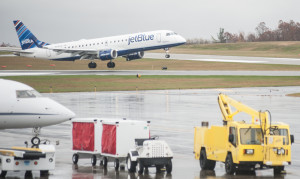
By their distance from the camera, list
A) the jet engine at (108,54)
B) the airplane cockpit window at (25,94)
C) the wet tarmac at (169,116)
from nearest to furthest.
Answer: the wet tarmac at (169,116) → the airplane cockpit window at (25,94) → the jet engine at (108,54)

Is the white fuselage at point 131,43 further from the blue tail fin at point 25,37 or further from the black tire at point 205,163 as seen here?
the black tire at point 205,163

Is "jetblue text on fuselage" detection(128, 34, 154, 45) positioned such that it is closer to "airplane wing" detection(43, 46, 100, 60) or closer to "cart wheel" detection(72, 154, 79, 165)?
"airplane wing" detection(43, 46, 100, 60)

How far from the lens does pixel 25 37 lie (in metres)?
92.9

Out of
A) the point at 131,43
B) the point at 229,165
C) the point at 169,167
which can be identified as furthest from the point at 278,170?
the point at 131,43

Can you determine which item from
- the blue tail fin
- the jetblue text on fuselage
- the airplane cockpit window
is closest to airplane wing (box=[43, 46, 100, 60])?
the jetblue text on fuselage

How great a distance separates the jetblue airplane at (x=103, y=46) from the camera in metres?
81.6

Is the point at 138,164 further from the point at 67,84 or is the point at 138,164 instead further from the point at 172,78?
the point at 172,78

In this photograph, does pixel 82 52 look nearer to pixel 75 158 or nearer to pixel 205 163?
pixel 75 158

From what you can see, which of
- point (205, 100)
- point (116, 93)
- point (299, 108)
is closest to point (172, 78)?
point (116, 93)

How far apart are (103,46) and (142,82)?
18439 millimetres

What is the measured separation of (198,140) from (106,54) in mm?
64233

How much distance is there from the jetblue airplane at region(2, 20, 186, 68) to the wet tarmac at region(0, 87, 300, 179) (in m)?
22.6

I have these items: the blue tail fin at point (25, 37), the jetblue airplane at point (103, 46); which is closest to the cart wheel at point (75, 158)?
the jetblue airplane at point (103, 46)

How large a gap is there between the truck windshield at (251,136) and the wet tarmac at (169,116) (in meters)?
1.09
